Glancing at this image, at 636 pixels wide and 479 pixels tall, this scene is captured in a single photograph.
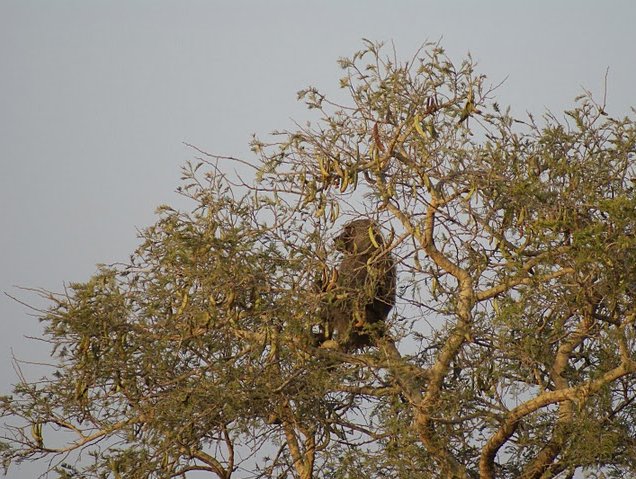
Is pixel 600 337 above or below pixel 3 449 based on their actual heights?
below

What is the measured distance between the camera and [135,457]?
33.5 feet

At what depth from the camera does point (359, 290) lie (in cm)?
999

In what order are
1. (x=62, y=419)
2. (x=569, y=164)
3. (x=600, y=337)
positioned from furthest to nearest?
(x=62, y=419)
(x=569, y=164)
(x=600, y=337)

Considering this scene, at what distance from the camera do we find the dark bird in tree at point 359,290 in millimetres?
9961

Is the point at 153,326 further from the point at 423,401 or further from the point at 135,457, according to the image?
the point at 423,401

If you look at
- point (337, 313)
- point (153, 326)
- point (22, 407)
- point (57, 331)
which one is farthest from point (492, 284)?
point (22, 407)

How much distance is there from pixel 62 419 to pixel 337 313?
101 inches

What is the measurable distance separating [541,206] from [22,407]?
480 cm

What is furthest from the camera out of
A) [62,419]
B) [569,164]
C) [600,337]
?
[62,419]

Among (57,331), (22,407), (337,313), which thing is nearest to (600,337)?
(337,313)

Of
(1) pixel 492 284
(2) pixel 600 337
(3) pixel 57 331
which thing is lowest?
(2) pixel 600 337

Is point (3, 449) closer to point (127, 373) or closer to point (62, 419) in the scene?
point (62, 419)

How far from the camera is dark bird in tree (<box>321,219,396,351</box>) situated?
996 centimetres

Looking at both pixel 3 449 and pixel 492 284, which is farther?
pixel 3 449
